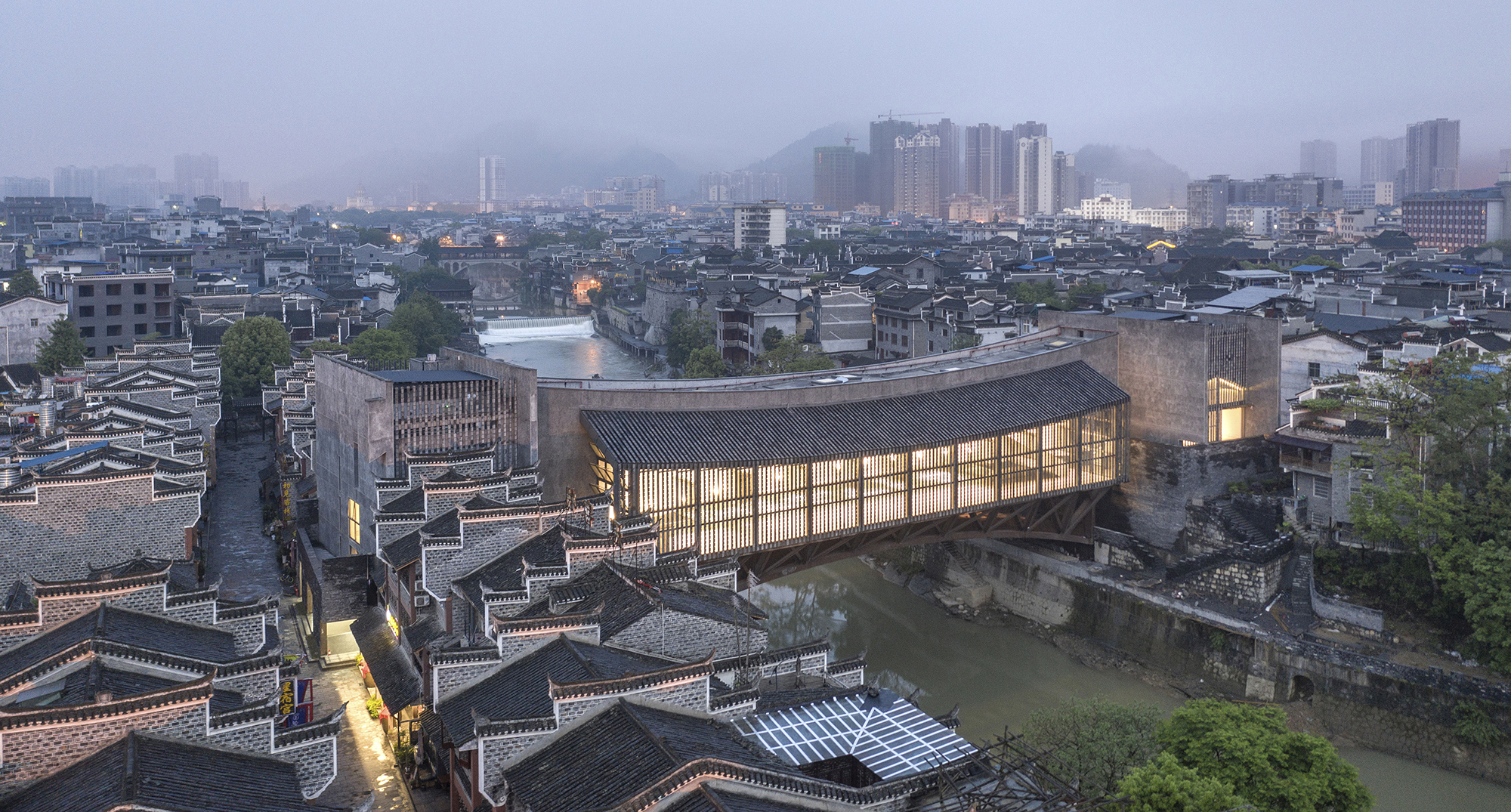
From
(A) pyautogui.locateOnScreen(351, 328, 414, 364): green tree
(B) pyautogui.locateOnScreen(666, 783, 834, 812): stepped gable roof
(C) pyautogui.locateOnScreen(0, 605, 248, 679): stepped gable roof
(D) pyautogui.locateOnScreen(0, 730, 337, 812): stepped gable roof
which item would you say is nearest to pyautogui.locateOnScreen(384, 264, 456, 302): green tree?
(A) pyautogui.locateOnScreen(351, 328, 414, 364): green tree

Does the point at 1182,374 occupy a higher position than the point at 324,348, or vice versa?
the point at 1182,374

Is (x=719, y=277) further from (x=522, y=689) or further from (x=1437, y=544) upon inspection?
(x=522, y=689)

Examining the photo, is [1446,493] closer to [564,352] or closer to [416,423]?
[416,423]

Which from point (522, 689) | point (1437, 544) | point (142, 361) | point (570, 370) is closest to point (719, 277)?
point (570, 370)

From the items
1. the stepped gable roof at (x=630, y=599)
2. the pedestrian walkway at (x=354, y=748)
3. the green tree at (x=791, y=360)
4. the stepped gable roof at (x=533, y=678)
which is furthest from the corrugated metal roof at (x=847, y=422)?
the green tree at (x=791, y=360)

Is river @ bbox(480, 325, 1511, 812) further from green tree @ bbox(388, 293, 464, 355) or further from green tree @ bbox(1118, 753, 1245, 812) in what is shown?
green tree @ bbox(388, 293, 464, 355)

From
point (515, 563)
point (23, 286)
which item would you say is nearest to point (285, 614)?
point (515, 563)

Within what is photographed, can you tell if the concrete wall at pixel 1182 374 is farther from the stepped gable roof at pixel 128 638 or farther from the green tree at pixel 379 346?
the green tree at pixel 379 346
